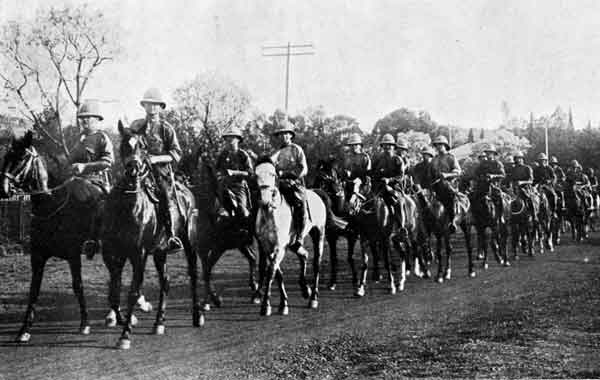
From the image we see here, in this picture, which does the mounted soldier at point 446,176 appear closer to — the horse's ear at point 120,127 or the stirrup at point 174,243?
the stirrup at point 174,243

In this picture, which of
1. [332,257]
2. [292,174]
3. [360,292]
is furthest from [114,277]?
[332,257]

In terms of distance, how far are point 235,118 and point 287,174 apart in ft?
99.3

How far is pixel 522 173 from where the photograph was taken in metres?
22.0

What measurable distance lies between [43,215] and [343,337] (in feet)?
16.0

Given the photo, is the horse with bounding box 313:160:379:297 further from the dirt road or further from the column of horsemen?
the dirt road

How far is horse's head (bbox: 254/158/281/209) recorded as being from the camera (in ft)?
34.7

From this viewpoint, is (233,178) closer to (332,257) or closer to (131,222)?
(131,222)

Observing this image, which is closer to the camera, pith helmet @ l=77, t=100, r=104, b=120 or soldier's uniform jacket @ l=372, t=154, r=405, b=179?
pith helmet @ l=77, t=100, r=104, b=120

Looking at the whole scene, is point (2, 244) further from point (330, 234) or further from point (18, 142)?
point (18, 142)

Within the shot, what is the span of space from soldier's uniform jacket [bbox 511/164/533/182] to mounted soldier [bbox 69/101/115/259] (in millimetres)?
16288

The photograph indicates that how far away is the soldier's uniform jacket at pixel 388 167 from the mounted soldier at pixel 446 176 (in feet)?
7.05

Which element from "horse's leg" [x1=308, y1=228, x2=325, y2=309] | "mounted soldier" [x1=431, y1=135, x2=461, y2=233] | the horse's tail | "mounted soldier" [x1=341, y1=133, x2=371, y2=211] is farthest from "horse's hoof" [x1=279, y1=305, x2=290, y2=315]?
"mounted soldier" [x1=431, y1=135, x2=461, y2=233]

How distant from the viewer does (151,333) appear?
9.54 meters

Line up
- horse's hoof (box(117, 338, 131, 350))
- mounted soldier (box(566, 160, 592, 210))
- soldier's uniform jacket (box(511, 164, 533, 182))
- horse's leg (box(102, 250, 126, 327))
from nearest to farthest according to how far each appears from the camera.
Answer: horse's hoof (box(117, 338, 131, 350))
horse's leg (box(102, 250, 126, 327))
soldier's uniform jacket (box(511, 164, 533, 182))
mounted soldier (box(566, 160, 592, 210))
